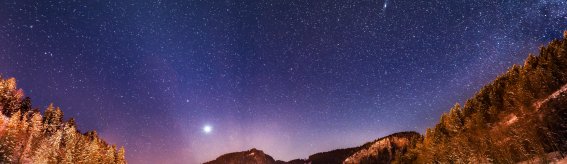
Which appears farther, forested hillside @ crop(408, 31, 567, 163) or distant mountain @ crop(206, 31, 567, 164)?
forested hillside @ crop(408, 31, 567, 163)

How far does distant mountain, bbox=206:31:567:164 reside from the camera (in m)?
29.6

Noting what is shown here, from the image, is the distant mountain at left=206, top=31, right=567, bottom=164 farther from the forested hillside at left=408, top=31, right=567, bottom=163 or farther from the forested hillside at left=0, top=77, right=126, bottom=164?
the forested hillside at left=0, top=77, right=126, bottom=164

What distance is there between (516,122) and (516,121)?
209cm

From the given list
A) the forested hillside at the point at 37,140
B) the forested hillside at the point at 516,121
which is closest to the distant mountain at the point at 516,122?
the forested hillside at the point at 516,121

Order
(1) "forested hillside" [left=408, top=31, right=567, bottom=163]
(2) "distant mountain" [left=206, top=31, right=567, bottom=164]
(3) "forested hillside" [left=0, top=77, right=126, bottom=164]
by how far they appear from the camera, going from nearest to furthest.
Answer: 1. (2) "distant mountain" [left=206, top=31, right=567, bottom=164]
2. (1) "forested hillside" [left=408, top=31, right=567, bottom=163]
3. (3) "forested hillside" [left=0, top=77, right=126, bottom=164]

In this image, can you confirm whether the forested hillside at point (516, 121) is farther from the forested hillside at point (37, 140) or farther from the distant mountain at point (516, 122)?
the forested hillside at point (37, 140)

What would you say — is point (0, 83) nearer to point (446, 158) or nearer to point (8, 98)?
point (8, 98)

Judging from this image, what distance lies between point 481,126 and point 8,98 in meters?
137

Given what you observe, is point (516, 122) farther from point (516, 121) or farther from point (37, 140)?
point (37, 140)

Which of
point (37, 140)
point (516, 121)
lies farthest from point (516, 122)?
point (37, 140)

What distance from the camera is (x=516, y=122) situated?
3891cm

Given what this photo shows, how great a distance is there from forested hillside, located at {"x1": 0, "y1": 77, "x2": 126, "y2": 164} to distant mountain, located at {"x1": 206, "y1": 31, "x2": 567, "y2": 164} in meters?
73.6

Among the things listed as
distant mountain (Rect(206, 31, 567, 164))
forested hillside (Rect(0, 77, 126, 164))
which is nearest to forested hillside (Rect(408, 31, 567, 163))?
distant mountain (Rect(206, 31, 567, 164))

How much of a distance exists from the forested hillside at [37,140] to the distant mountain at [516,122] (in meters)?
73.6
